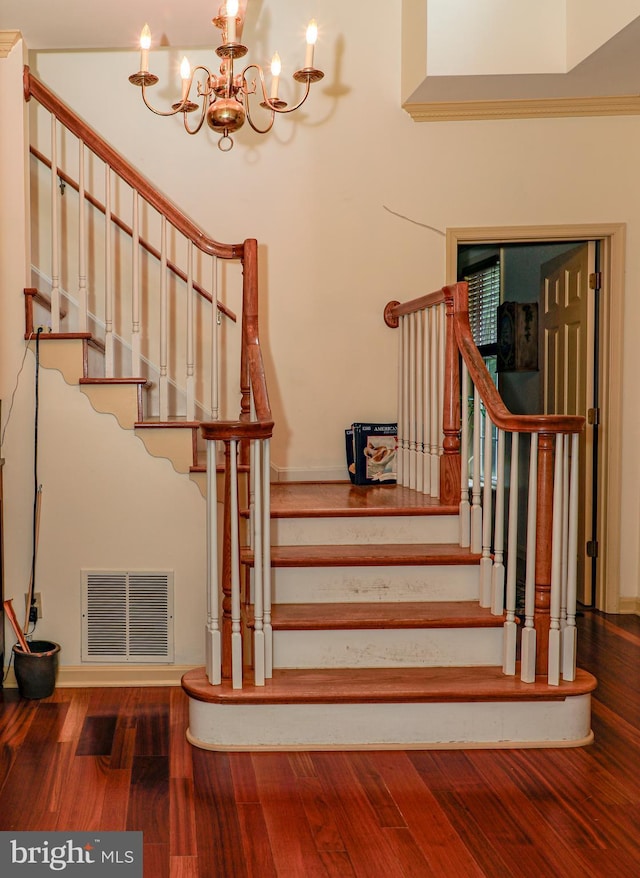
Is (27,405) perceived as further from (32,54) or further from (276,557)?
(32,54)

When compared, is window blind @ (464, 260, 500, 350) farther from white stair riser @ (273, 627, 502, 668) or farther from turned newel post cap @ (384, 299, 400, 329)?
white stair riser @ (273, 627, 502, 668)

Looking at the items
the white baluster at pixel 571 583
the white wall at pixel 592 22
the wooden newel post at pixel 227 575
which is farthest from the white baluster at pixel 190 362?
the white wall at pixel 592 22

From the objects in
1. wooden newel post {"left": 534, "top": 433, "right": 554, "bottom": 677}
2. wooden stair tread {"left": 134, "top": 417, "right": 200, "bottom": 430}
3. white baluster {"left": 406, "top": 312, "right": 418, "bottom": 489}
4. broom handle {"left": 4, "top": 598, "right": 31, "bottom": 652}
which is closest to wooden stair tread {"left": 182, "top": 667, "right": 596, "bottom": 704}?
wooden newel post {"left": 534, "top": 433, "right": 554, "bottom": 677}

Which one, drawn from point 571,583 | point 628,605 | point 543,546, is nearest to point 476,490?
point 543,546

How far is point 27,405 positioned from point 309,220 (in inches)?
74.5

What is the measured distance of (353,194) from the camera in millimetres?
4738

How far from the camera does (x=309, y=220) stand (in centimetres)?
472

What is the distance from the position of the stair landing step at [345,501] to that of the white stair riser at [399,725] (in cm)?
91

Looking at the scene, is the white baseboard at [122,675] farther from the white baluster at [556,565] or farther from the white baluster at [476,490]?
the white baluster at [556,565]

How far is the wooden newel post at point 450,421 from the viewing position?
12.4 feet

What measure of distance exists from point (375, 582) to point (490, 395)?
35.4 inches

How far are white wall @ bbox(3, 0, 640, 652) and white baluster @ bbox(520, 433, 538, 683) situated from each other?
177cm

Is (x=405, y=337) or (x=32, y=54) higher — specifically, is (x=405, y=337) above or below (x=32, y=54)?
below

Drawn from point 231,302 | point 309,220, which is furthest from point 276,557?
point 309,220
